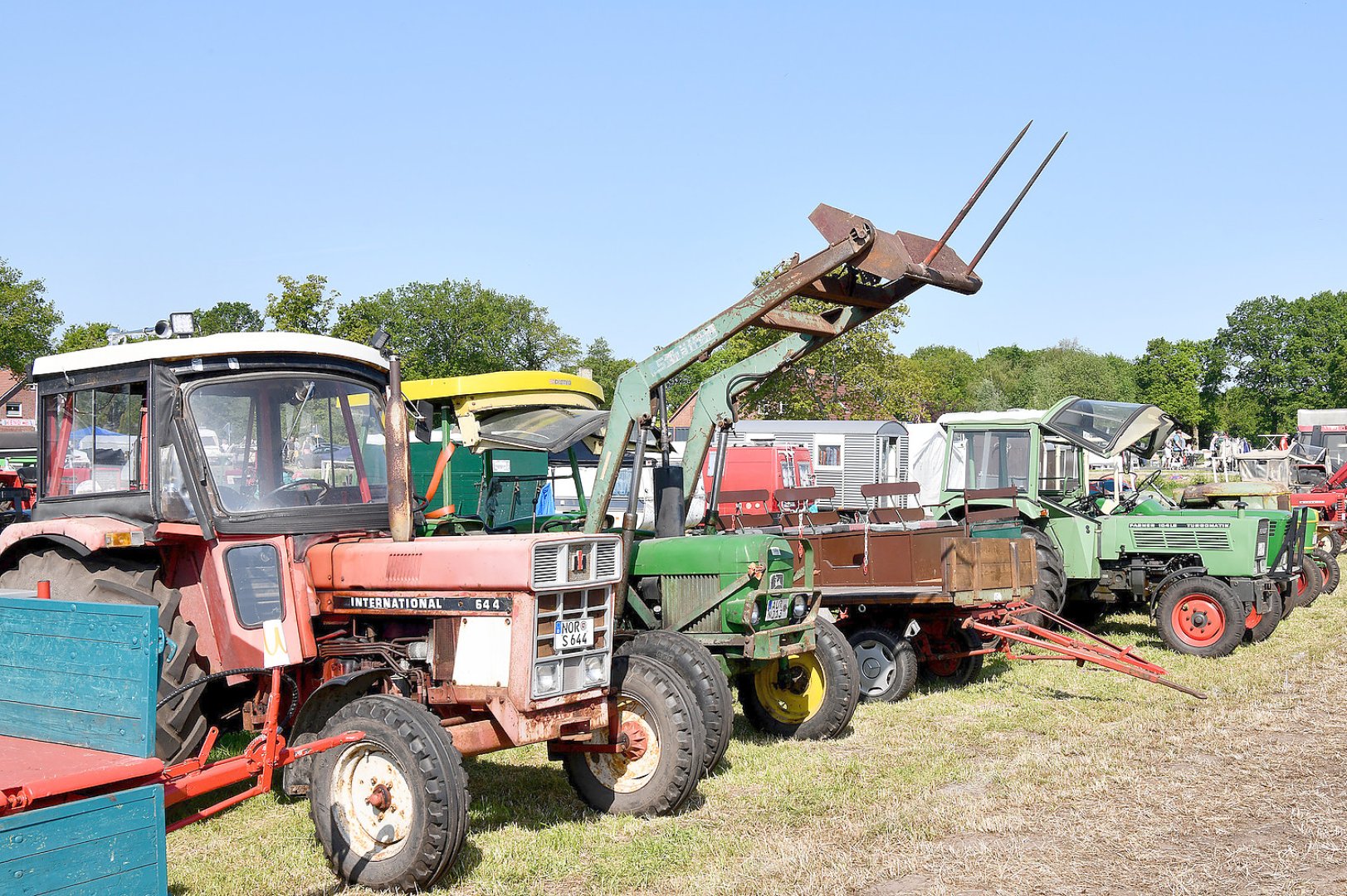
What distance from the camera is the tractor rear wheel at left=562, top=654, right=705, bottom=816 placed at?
5492 mm

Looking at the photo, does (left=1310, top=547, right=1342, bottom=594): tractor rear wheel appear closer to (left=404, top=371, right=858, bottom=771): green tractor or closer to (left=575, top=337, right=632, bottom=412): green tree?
(left=404, top=371, right=858, bottom=771): green tractor

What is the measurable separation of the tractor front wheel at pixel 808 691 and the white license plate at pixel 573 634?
8.13ft

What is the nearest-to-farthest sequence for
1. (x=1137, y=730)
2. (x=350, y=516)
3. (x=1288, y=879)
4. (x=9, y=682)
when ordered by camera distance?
(x=9, y=682) < (x=1288, y=879) < (x=350, y=516) < (x=1137, y=730)

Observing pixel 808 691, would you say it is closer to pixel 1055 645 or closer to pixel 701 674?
pixel 701 674

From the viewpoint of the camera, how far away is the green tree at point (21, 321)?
37562 millimetres

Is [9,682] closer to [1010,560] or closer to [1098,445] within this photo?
[1010,560]

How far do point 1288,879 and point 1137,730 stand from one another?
9.60 feet

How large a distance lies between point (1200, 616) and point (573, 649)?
26.4 ft

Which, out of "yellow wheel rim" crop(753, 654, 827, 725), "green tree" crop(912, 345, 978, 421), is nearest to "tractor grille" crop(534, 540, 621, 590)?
"yellow wheel rim" crop(753, 654, 827, 725)

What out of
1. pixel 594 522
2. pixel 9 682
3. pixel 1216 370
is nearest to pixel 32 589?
pixel 9 682

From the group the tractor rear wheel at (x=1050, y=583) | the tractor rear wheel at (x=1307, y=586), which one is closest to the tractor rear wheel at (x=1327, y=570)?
the tractor rear wheel at (x=1307, y=586)

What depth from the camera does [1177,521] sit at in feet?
37.3

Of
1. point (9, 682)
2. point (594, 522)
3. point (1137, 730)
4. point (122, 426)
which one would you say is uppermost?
point (122, 426)

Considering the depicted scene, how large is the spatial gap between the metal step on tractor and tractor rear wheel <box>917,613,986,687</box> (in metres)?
4.03
